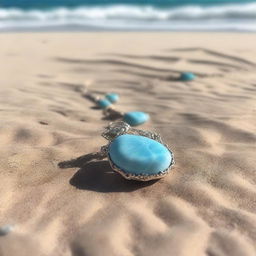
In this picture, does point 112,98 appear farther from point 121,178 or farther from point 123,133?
point 121,178

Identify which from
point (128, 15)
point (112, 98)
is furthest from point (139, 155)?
point (128, 15)

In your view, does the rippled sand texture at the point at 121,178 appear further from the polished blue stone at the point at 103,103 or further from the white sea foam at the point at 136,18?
the white sea foam at the point at 136,18

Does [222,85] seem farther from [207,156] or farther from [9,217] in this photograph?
[9,217]

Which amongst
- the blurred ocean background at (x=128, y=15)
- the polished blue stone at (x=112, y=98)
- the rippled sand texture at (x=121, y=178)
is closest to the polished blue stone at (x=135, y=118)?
the rippled sand texture at (x=121, y=178)

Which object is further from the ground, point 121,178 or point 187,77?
point 121,178

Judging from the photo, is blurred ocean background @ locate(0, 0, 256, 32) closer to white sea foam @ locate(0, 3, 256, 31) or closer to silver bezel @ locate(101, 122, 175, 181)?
white sea foam @ locate(0, 3, 256, 31)

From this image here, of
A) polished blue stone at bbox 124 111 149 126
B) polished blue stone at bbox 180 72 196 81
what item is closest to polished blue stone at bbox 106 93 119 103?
polished blue stone at bbox 124 111 149 126
